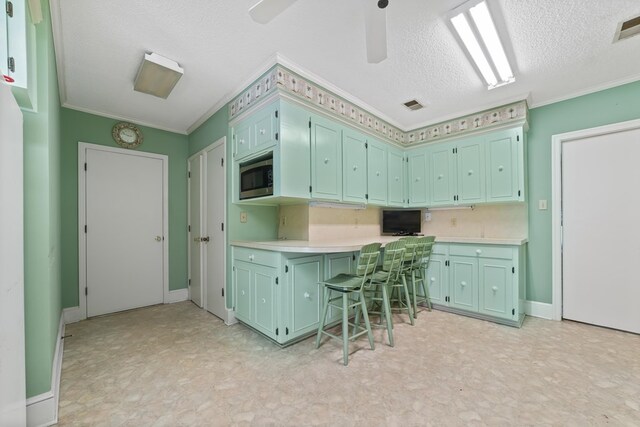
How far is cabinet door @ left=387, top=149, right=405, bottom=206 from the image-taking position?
375cm

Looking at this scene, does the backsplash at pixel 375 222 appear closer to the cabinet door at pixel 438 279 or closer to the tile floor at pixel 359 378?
the cabinet door at pixel 438 279

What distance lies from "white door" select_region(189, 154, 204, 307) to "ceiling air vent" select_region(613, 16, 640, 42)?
4.37 meters

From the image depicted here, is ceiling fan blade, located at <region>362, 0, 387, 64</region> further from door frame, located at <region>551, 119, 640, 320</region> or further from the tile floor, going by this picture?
door frame, located at <region>551, 119, 640, 320</region>

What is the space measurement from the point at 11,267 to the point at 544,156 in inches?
185

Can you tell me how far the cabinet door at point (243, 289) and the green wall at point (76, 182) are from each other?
5.17 ft

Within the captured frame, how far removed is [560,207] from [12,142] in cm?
463

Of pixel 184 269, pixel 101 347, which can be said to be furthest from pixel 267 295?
pixel 184 269

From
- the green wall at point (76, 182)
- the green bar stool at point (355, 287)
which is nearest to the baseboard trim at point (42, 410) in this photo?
the green bar stool at point (355, 287)

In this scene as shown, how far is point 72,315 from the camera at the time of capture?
308cm

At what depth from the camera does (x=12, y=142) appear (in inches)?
47.9

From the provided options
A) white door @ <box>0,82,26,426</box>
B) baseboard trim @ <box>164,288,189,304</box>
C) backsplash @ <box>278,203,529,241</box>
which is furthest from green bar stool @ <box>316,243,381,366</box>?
baseboard trim @ <box>164,288,189,304</box>

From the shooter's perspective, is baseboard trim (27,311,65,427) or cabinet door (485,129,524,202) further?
cabinet door (485,129,524,202)

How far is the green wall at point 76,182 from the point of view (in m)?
3.12

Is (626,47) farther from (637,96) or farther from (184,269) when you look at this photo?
(184,269)
